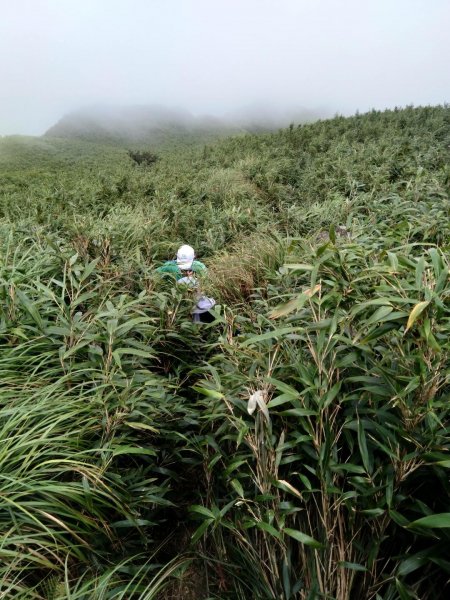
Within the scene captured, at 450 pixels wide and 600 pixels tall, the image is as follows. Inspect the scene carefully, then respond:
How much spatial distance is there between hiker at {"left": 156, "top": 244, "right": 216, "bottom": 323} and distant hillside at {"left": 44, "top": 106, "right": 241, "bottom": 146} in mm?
47505

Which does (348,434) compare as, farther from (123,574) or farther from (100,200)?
(100,200)

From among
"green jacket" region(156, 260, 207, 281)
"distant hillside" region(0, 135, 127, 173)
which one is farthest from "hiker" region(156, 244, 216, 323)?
"distant hillside" region(0, 135, 127, 173)

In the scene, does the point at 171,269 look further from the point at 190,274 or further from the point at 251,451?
the point at 251,451

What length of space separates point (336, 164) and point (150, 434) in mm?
7009

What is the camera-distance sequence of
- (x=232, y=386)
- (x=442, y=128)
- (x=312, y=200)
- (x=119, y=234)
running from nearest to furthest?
(x=232, y=386)
(x=119, y=234)
(x=312, y=200)
(x=442, y=128)

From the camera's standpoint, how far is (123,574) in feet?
4.22

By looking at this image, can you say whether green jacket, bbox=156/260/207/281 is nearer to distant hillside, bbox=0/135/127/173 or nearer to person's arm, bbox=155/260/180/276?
person's arm, bbox=155/260/180/276

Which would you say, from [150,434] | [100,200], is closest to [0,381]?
[150,434]

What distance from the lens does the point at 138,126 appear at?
58219 millimetres

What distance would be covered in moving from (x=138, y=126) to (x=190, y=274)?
63.4 meters

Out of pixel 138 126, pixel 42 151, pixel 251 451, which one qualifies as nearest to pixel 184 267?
pixel 251 451

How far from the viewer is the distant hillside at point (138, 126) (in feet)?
163

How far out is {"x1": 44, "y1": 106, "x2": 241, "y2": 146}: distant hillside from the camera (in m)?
49.8

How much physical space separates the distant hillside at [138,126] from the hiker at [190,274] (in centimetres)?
4750
